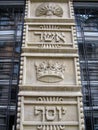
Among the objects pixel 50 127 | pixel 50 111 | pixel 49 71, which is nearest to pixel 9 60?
pixel 49 71


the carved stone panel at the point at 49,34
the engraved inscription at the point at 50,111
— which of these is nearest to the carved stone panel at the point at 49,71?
the carved stone panel at the point at 49,34

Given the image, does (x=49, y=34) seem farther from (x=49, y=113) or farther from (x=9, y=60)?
(x=49, y=113)

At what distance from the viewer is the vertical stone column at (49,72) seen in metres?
8.00

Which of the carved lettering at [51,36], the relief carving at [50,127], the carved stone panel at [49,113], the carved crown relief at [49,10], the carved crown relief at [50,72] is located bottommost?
the relief carving at [50,127]

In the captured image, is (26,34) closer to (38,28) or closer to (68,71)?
(38,28)

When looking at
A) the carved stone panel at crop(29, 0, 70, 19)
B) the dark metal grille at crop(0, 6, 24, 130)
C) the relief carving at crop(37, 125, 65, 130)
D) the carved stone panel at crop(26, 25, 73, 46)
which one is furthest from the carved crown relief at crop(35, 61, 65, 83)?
the carved stone panel at crop(29, 0, 70, 19)

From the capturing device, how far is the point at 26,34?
1002cm

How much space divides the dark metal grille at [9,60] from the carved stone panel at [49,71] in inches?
21.7

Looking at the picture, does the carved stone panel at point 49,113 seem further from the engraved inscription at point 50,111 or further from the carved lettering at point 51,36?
the carved lettering at point 51,36

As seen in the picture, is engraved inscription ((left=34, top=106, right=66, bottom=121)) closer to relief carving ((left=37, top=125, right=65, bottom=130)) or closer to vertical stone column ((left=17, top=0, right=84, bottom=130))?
vertical stone column ((left=17, top=0, right=84, bottom=130))

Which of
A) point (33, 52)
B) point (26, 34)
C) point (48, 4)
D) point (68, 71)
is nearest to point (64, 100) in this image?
point (68, 71)

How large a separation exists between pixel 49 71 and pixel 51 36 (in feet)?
5.36

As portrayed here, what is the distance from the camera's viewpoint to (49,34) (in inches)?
397

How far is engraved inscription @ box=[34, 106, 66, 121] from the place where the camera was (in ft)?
26.3
